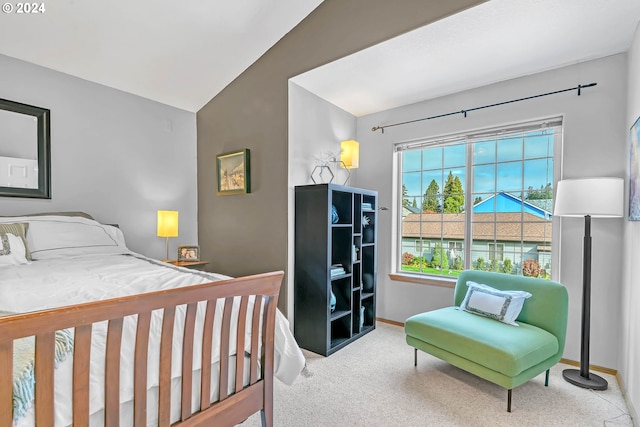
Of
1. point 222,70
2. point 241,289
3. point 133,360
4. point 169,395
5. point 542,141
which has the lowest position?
point 169,395

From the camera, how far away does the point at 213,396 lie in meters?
1.36

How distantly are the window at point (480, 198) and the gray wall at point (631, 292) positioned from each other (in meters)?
0.54

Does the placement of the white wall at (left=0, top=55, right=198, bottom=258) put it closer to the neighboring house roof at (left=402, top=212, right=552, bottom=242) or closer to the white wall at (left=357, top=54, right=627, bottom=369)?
the neighboring house roof at (left=402, top=212, right=552, bottom=242)

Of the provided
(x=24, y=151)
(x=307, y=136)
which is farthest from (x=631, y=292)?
(x=24, y=151)

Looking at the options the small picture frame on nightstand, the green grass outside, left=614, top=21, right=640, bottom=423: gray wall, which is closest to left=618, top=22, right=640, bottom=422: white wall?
left=614, top=21, right=640, bottom=423: gray wall

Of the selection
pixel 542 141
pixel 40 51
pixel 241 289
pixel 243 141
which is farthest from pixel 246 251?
pixel 542 141

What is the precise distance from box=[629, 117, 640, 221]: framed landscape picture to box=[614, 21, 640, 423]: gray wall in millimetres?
82

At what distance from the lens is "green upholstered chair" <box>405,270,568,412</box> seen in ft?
6.30

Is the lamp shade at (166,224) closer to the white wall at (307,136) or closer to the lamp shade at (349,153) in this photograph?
the white wall at (307,136)

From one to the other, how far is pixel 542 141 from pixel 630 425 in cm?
217

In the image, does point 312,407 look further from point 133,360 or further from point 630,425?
point 630,425

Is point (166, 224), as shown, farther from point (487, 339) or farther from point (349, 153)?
point (487, 339)

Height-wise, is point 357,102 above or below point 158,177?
above

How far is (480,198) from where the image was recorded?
3.15 metres
